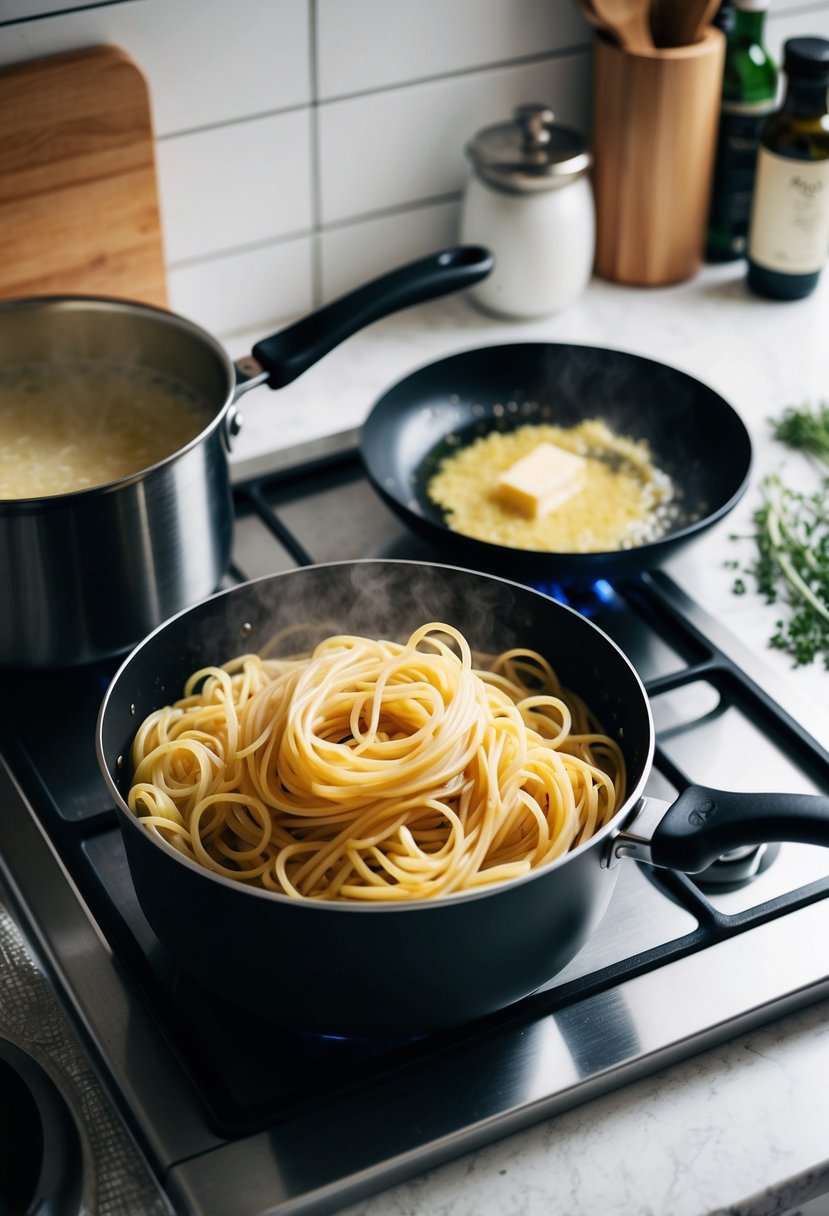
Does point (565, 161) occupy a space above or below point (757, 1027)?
above

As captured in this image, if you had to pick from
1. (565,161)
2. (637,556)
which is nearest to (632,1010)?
(637,556)

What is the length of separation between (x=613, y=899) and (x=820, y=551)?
0.49 metres

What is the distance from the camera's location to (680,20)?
158 cm

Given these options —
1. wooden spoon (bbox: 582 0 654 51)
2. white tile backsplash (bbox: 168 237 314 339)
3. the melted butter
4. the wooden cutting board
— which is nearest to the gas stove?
the melted butter

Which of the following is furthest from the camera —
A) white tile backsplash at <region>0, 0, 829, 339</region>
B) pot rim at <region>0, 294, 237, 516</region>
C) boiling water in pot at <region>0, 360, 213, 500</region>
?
white tile backsplash at <region>0, 0, 829, 339</region>

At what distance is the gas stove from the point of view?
81 cm

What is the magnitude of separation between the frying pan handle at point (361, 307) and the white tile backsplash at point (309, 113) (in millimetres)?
329

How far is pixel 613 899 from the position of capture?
977mm

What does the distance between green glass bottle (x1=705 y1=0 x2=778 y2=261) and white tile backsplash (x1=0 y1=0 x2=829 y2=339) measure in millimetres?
180

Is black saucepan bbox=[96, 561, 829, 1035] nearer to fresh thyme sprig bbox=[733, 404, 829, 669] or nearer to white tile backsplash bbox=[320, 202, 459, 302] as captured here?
fresh thyme sprig bbox=[733, 404, 829, 669]

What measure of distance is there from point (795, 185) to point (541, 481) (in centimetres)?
58

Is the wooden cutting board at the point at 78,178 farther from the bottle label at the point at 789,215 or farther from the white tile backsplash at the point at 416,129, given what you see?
the bottle label at the point at 789,215

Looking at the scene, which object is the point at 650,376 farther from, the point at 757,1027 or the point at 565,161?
the point at 757,1027

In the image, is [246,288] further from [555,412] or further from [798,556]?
[798,556]
